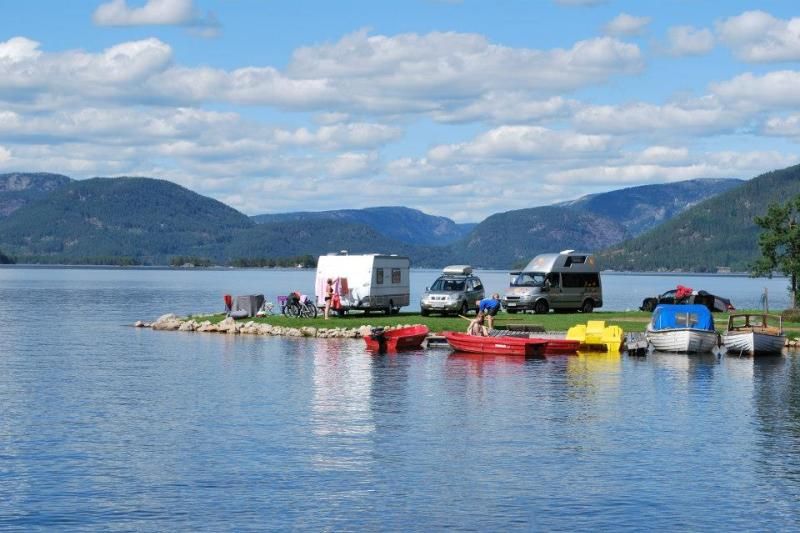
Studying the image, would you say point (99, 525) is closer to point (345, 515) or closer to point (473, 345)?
point (345, 515)

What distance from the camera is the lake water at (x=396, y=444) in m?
20.8

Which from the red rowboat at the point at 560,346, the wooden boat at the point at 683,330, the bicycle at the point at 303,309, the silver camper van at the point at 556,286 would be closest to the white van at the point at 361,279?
the bicycle at the point at 303,309

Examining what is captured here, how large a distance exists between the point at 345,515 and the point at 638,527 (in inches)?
208

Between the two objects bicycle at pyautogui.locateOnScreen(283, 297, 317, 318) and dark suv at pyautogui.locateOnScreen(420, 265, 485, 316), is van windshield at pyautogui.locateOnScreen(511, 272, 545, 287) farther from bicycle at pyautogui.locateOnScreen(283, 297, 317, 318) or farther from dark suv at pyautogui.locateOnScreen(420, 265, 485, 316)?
bicycle at pyautogui.locateOnScreen(283, 297, 317, 318)

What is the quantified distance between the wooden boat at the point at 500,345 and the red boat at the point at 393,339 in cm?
239

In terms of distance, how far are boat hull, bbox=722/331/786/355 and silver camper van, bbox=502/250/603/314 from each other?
17877 millimetres

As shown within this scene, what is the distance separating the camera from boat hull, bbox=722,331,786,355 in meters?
53.2

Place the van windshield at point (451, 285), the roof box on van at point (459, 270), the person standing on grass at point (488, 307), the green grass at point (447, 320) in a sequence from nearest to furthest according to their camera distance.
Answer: the person standing on grass at point (488, 307)
the green grass at point (447, 320)
the van windshield at point (451, 285)
the roof box on van at point (459, 270)

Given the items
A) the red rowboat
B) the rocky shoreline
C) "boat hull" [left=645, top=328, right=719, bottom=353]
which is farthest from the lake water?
the rocky shoreline

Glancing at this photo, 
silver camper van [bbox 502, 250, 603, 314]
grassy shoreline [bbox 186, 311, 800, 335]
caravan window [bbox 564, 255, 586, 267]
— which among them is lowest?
grassy shoreline [bbox 186, 311, 800, 335]

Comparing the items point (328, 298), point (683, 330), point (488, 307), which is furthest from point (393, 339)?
point (683, 330)

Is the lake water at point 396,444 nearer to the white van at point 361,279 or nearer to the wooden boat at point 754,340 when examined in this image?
the wooden boat at point 754,340

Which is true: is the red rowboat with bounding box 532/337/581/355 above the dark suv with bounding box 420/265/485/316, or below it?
below

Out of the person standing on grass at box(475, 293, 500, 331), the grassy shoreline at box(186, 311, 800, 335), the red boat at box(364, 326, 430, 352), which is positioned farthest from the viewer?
the grassy shoreline at box(186, 311, 800, 335)
